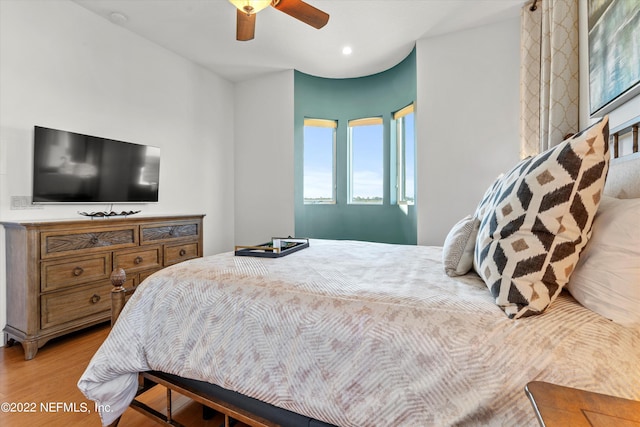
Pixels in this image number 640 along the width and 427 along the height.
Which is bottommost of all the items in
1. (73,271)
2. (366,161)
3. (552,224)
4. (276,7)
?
(73,271)

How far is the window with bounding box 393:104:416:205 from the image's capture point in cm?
382

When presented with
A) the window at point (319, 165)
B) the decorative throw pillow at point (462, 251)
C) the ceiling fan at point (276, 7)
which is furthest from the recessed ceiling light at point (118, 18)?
the decorative throw pillow at point (462, 251)

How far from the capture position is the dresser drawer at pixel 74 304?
2117 millimetres

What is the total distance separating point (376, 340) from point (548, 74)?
232 centimetres

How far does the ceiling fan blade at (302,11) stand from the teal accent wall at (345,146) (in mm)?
1953

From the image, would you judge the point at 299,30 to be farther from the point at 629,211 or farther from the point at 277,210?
the point at 629,211

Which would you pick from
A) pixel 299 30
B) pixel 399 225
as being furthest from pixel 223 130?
pixel 399 225

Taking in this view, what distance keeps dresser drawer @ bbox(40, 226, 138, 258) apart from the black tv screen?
17.3 inches

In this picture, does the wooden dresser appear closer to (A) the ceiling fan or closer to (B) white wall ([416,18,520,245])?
(A) the ceiling fan

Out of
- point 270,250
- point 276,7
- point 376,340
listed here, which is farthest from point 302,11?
point 376,340

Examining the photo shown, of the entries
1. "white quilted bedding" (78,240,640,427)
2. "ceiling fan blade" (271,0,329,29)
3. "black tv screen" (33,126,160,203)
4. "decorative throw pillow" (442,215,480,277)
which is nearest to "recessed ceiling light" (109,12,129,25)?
"black tv screen" (33,126,160,203)

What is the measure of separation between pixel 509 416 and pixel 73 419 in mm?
1935

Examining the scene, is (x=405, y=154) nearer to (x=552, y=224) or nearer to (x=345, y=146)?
(x=345, y=146)

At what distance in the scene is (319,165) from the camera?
4539 millimetres
